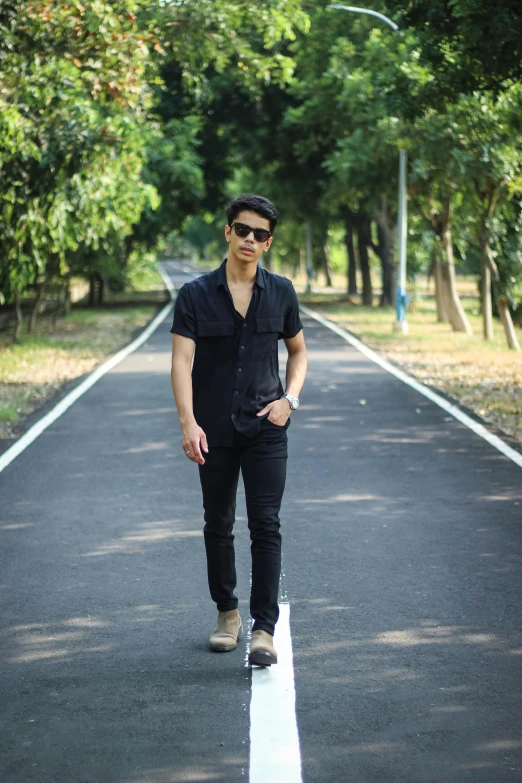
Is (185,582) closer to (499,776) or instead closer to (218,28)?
(499,776)

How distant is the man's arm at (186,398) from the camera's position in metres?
4.96

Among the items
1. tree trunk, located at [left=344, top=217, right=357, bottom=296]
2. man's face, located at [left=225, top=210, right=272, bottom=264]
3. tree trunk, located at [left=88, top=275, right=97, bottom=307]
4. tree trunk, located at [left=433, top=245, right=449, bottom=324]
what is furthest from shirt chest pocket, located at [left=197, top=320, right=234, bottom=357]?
tree trunk, located at [left=344, top=217, right=357, bottom=296]

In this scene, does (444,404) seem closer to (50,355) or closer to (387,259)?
(50,355)

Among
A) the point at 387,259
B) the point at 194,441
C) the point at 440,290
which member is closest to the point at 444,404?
the point at 194,441

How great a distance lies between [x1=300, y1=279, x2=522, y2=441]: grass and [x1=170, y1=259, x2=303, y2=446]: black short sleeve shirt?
6548mm

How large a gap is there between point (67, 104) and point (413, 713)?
12.1 m

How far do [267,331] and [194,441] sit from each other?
0.56 m

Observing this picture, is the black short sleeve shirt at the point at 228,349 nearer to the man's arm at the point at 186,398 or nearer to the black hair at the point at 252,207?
the man's arm at the point at 186,398

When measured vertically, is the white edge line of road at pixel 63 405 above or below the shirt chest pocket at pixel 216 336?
below

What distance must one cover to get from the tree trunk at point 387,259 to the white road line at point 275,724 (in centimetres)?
3233

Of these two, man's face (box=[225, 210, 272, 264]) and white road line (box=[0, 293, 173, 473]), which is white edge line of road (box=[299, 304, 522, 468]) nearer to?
white road line (box=[0, 293, 173, 473])

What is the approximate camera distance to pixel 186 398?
16.4 feet

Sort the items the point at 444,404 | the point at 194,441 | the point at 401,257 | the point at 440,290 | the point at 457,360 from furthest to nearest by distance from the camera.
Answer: the point at 440,290 → the point at 401,257 → the point at 457,360 → the point at 444,404 → the point at 194,441

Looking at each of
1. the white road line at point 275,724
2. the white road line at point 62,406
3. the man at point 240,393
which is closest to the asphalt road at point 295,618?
the white road line at point 275,724
